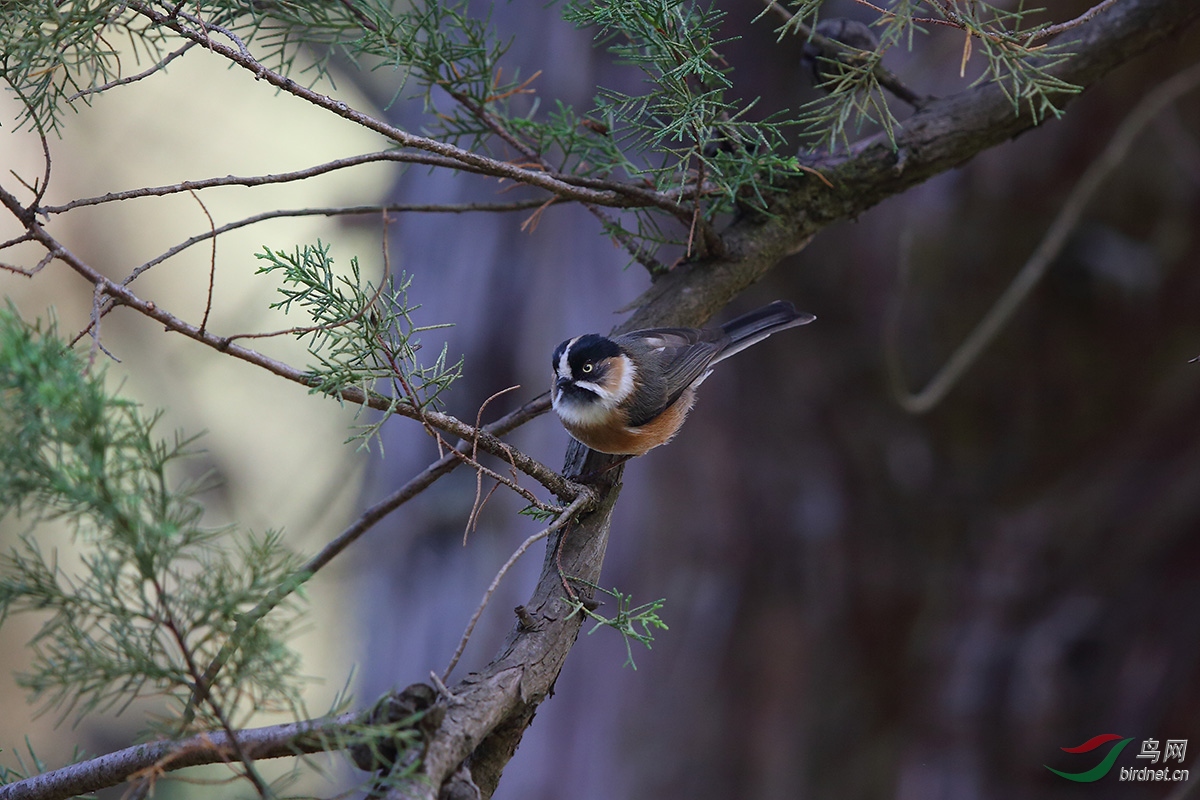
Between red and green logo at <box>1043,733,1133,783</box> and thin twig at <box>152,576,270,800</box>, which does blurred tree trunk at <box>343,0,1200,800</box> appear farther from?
thin twig at <box>152,576,270,800</box>

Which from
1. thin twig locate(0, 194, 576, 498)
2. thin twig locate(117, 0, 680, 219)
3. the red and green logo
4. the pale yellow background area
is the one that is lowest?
the red and green logo

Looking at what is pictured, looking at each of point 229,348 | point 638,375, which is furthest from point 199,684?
point 638,375

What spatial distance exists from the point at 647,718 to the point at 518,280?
2408 mm

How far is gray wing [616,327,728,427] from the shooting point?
2.61 m

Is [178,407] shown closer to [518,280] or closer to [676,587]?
[518,280]

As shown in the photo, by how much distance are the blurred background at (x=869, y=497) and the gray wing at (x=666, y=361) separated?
58.0 inches

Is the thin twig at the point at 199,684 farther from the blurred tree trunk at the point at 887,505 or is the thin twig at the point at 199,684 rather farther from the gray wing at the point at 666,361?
the blurred tree trunk at the point at 887,505

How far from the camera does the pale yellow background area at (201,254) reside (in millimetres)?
5934

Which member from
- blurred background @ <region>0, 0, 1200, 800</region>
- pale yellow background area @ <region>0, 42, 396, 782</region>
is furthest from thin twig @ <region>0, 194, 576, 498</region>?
pale yellow background area @ <region>0, 42, 396, 782</region>

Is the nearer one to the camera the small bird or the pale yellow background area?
the small bird

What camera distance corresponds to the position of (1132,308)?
419cm

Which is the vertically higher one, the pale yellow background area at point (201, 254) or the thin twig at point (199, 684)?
→ the pale yellow background area at point (201, 254)

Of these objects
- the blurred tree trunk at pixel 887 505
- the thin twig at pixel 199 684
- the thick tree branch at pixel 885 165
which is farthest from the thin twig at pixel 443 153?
the blurred tree trunk at pixel 887 505

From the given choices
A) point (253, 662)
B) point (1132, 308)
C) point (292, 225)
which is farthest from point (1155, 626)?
point (292, 225)
